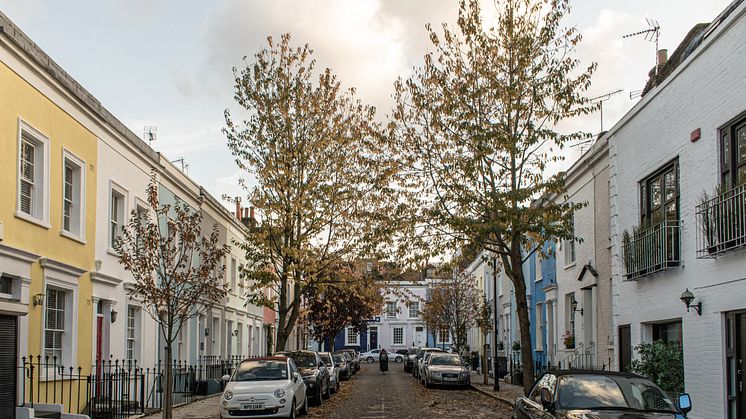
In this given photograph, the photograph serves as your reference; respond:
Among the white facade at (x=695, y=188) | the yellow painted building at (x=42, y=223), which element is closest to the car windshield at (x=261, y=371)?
the yellow painted building at (x=42, y=223)

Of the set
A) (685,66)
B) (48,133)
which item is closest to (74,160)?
(48,133)

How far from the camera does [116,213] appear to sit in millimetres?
20375

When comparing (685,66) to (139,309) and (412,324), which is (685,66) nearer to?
(139,309)

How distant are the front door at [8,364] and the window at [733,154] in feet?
40.2

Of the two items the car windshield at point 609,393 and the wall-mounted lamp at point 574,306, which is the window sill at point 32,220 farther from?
the wall-mounted lamp at point 574,306

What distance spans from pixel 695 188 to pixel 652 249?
2279 millimetres

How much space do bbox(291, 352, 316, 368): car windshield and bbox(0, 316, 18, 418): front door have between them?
38.6 feet

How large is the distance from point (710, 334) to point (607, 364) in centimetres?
730

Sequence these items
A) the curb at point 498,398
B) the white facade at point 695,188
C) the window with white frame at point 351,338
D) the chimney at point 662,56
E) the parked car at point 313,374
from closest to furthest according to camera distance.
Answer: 1. the white facade at point 695,188
2. the chimney at point 662,56
3. the curb at point 498,398
4. the parked car at point 313,374
5. the window with white frame at point 351,338

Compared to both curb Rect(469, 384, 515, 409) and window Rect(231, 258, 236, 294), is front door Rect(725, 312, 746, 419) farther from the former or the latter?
window Rect(231, 258, 236, 294)

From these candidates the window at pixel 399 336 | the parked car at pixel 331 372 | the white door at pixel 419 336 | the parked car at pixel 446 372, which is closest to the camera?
the parked car at pixel 331 372

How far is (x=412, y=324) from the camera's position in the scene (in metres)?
84.1

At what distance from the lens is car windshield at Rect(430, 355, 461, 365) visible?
32844mm

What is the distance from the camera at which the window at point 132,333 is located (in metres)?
21.3
